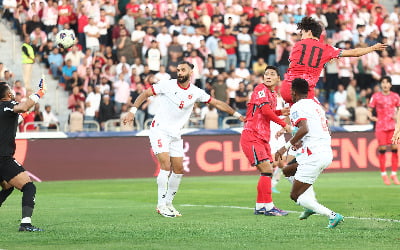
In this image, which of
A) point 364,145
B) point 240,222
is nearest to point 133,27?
point 364,145

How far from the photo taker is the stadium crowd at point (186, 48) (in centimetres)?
2916

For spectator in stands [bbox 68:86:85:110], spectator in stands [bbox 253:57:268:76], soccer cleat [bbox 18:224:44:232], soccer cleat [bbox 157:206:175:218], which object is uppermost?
spectator in stands [bbox 253:57:268:76]

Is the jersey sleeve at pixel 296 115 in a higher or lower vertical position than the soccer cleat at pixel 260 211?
higher

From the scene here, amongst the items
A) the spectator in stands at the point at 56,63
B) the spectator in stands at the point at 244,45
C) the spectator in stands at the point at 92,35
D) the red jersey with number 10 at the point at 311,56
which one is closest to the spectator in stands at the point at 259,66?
the spectator in stands at the point at 244,45

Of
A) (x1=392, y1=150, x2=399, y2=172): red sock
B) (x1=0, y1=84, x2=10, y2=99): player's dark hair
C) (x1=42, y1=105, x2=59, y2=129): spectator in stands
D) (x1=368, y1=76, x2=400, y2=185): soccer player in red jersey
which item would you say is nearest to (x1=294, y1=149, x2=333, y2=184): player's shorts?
(x1=0, y1=84, x2=10, y2=99): player's dark hair

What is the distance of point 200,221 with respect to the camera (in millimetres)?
13664

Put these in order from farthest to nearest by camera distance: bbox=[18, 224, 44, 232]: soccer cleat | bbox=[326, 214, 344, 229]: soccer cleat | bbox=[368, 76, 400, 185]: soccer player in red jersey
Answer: bbox=[368, 76, 400, 185]: soccer player in red jersey → bbox=[18, 224, 44, 232]: soccer cleat → bbox=[326, 214, 344, 229]: soccer cleat

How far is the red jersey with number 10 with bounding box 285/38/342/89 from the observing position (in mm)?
14445

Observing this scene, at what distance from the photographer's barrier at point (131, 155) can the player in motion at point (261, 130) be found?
12525 millimetres

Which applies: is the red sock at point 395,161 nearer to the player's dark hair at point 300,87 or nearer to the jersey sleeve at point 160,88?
the jersey sleeve at point 160,88

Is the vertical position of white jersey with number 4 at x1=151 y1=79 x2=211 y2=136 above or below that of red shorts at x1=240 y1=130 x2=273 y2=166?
above

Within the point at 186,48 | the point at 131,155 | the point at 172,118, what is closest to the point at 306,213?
the point at 172,118

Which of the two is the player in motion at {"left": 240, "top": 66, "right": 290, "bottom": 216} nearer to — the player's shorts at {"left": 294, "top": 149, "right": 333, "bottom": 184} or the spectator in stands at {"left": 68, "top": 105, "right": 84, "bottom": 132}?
the player's shorts at {"left": 294, "top": 149, "right": 333, "bottom": 184}

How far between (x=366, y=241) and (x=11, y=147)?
16.5 ft
